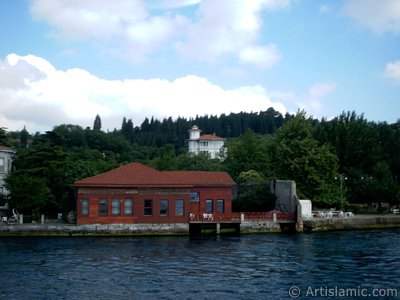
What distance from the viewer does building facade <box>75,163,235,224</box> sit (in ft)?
178

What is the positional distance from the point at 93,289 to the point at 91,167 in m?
37.2

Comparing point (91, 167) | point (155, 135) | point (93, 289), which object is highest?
point (155, 135)

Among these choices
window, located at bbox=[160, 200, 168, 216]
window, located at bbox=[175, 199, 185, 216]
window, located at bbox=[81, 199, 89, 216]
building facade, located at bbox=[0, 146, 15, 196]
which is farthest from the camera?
building facade, located at bbox=[0, 146, 15, 196]

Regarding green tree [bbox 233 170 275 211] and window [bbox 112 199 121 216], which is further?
green tree [bbox 233 170 275 211]

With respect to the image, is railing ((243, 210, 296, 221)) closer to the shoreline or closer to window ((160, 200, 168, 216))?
the shoreline

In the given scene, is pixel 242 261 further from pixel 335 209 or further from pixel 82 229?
pixel 335 209

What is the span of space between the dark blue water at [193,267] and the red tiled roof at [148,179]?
711cm

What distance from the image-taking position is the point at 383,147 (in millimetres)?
92812

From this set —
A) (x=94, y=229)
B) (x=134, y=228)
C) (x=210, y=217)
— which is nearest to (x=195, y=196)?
(x=210, y=217)

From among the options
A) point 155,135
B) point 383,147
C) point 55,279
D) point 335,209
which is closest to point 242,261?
point 55,279

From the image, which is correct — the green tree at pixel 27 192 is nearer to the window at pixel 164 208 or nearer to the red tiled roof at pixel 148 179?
the red tiled roof at pixel 148 179

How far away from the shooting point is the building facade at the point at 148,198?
5422cm

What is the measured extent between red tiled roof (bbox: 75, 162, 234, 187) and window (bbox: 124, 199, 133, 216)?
1672mm

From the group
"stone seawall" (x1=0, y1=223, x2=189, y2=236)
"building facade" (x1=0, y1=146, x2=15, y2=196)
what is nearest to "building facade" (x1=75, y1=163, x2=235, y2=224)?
"stone seawall" (x1=0, y1=223, x2=189, y2=236)
